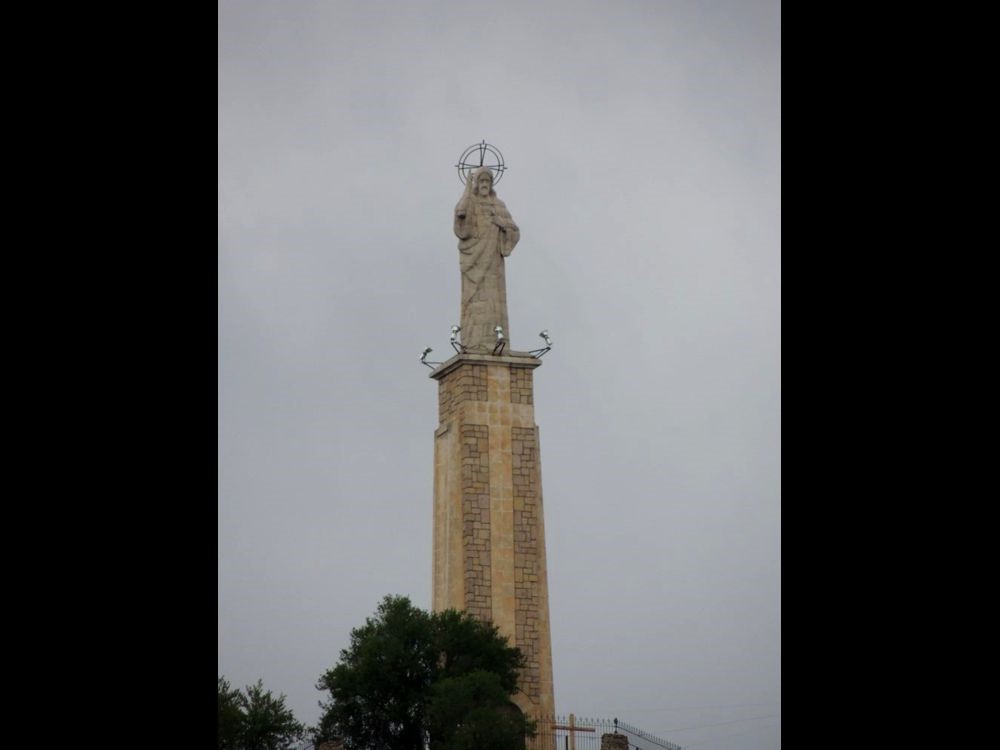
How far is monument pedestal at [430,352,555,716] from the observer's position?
101ft

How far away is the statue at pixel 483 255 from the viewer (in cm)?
3222

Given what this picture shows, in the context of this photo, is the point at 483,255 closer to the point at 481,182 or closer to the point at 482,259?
the point at 482,259

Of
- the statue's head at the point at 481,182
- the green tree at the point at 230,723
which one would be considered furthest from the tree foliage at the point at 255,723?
the statue's head at the point at 481,182

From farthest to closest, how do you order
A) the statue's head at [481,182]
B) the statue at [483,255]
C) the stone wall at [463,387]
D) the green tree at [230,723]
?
the statue's head at [481,182] < the statue at [483,255] < the stone wall at [463,387] < the green tree at [230,723]

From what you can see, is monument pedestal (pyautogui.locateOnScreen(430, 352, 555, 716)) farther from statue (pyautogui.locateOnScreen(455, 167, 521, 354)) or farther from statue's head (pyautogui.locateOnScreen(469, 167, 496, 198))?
statue's head (pyautogui.locateOnScreen(469, 167, 496, 198))

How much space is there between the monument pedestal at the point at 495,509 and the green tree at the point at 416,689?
133cm

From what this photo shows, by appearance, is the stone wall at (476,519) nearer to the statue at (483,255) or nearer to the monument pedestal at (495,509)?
the monument pedestal at (495,509)

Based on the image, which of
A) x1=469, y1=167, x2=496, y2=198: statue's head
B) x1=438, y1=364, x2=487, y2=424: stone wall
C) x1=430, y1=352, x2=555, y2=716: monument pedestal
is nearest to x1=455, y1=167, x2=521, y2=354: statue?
x1=469, y1=167, x2=496, y2=198: statue's head

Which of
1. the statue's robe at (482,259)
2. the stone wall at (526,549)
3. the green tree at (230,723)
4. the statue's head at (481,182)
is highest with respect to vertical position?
the statue's head at (481,182)

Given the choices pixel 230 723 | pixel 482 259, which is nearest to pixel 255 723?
pixel 230 723

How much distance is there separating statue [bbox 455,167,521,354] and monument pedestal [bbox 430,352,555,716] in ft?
2.70

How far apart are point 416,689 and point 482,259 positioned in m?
8.12
